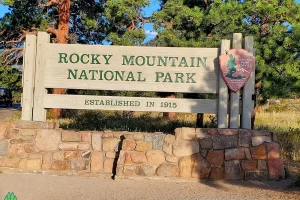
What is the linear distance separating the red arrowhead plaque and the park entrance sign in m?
0.15

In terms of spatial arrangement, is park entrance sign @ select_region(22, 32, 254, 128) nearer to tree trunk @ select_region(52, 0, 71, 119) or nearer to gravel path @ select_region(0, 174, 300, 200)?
gravel path @ select_region(0, 174, 300, 200)

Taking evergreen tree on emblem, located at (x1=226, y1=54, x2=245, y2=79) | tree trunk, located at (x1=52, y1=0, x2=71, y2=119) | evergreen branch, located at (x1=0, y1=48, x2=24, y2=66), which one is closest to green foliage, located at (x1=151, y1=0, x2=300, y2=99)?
evergreen tree on emblem, located at (x1=226, y1=54, x2=245, y2=79)

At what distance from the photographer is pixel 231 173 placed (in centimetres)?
738

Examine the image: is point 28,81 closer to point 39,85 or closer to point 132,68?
point 39,85

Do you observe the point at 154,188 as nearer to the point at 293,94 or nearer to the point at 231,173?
the point at 231,173

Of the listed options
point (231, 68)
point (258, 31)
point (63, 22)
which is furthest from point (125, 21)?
point (231, 68)

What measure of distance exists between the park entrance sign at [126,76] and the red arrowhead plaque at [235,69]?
148 mm

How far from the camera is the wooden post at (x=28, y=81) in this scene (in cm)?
794

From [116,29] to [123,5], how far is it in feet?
4.42

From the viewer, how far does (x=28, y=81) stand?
795cm

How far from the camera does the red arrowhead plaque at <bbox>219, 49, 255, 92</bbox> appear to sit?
763 cm

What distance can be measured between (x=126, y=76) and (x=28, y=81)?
1.84 meters

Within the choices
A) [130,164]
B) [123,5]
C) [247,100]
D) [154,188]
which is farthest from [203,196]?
→ [123,5]

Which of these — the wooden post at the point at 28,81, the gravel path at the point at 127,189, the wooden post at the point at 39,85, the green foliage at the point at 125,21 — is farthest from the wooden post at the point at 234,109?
the green foliage at the point at 125,21
